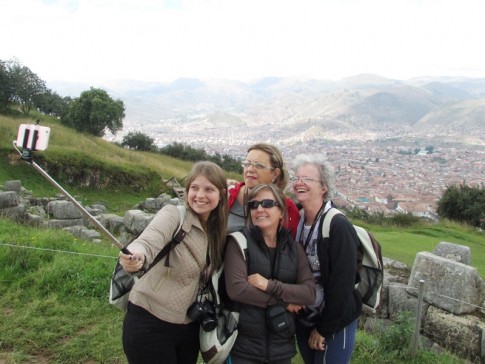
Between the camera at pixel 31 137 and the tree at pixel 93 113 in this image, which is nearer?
the camera at pixel 31 137

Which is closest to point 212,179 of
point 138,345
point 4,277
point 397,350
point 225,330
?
point 225,330

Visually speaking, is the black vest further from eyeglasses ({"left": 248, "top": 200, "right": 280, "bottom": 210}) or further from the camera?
the camera

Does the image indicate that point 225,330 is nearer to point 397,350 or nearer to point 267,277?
point 267,277

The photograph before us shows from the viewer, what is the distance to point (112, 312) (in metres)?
5.36

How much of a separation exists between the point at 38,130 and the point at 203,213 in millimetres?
1230

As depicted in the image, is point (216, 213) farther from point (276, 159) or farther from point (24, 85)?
point (24, 85)

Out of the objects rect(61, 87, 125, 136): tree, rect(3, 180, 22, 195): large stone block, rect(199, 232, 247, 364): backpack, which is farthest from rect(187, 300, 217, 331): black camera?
rect(61, 87, 125, 136): tree

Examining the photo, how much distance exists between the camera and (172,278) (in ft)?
9.11

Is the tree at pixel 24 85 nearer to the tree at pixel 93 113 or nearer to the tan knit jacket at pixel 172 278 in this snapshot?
the tree at pixel 93 113

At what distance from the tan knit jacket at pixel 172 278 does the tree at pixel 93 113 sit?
34543mm

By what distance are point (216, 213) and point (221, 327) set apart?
32.6 inches

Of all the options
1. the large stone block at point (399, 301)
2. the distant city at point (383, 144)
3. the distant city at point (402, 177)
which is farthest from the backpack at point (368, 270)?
the distant city at point (402, 177)

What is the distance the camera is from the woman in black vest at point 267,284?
2779 mm

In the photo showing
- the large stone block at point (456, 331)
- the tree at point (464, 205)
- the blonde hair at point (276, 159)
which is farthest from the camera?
the tree at point (464, 205)
